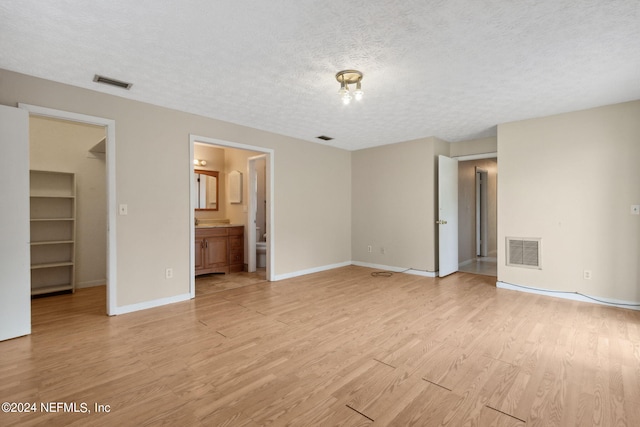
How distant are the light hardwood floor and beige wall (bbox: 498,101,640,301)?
0.48 m

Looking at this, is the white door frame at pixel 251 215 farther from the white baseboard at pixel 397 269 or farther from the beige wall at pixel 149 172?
the white baseboard at pixel 397 269

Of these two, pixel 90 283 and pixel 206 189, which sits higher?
pixel 206 189

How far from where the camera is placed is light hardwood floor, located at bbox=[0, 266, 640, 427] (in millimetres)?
1748

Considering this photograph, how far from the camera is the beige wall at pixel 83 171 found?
14.5ft

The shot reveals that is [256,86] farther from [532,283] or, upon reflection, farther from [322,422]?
[532,283]

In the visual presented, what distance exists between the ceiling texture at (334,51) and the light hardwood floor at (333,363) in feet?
7.92

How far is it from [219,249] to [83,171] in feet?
7.84

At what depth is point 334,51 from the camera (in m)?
2.44

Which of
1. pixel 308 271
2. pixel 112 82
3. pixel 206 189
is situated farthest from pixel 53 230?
pixel 308 271

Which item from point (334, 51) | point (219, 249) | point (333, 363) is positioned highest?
point (334, 51)

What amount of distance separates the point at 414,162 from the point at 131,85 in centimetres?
435

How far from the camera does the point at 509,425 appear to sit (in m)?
1.64

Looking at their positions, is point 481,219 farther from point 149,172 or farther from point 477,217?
point 149,172

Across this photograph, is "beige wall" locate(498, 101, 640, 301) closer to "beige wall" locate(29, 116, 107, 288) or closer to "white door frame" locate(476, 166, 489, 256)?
"white door frame" locate(476, 166, 489, 256)
